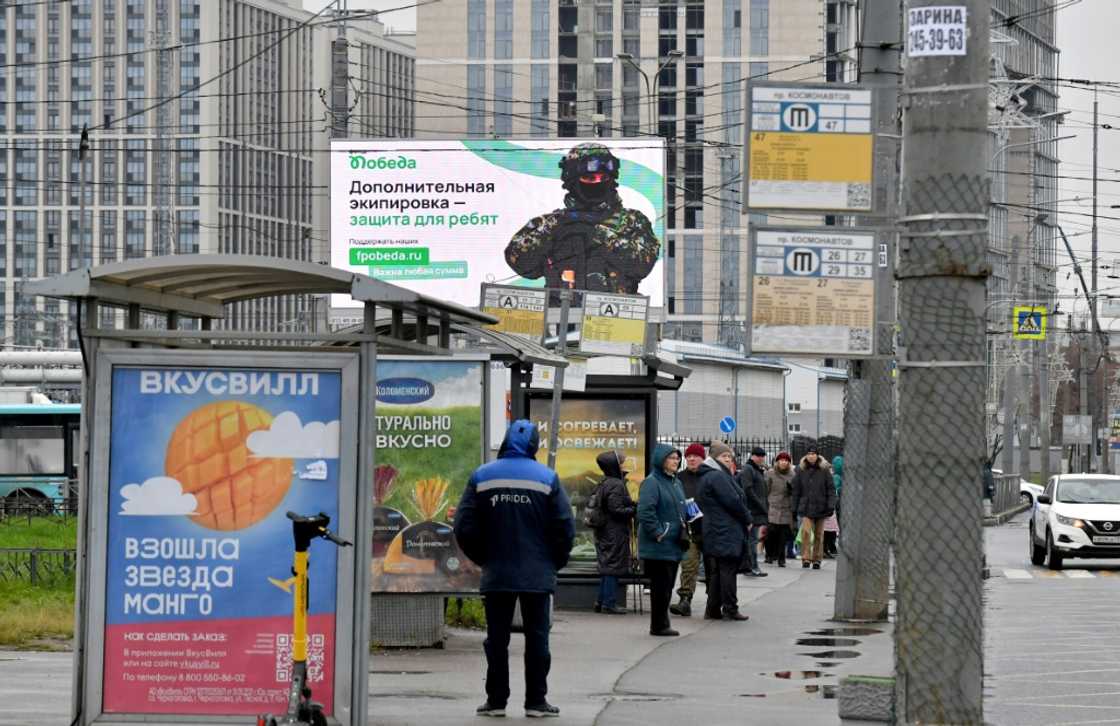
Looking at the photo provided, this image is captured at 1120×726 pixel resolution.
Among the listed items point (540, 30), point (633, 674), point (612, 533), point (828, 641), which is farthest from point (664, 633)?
point (540, 30)

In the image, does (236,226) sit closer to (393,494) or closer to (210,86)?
(210,86)

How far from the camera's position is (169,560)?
1001 centimetres

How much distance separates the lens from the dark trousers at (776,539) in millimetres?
29938

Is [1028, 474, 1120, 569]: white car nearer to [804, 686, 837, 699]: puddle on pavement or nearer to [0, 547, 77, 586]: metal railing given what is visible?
[0, 547, 77, 586]: metal railing

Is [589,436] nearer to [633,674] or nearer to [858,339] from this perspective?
[633,674]

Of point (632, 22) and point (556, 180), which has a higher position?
point (632, 22)

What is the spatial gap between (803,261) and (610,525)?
8.55 meters

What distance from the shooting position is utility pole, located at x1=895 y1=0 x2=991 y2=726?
7668mm

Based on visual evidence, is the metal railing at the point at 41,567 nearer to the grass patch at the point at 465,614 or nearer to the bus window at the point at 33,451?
the grass patch at the point at 465,614

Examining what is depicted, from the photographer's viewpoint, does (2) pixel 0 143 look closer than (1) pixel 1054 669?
No

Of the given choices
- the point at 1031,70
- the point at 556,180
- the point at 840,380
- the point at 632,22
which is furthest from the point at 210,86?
the point at 556,180

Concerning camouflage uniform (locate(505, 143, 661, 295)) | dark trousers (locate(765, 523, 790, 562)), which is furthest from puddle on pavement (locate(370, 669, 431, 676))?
camouflage uniform (locate(505, 143, 661, 295))

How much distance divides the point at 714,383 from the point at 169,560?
56424mm

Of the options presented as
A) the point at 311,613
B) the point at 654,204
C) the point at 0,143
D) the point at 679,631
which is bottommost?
the point at 679,631
